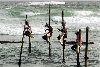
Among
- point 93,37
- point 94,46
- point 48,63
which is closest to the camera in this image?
point 48,63

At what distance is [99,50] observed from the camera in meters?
29.3

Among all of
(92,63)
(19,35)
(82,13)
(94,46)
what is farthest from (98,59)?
(82,13)

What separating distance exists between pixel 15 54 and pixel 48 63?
4.34m

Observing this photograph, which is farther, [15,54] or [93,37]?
[93,37]

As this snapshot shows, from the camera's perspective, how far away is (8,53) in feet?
91.2

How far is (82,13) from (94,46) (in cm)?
4967

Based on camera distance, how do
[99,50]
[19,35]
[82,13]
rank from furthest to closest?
[82,13]
[19,35]
[99,50]

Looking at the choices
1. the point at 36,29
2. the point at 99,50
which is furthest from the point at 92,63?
the point at 36,29

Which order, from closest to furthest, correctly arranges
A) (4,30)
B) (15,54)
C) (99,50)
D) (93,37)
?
(15,54)
(99,50)
(93,37)
(4,30)

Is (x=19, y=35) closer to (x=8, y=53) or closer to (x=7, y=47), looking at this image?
(x=7, y=47)

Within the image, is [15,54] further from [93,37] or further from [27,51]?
[93,37]

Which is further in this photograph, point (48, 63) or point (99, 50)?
point (99, 50)

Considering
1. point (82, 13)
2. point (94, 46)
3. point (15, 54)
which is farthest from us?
point (82, 13)

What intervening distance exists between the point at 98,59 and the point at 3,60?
7542 mm
